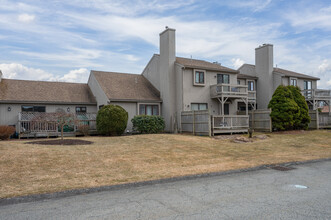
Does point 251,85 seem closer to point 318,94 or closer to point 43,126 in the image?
point 318,94

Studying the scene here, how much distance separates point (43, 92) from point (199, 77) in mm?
14131

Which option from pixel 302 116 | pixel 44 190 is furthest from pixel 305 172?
pixel 302 116

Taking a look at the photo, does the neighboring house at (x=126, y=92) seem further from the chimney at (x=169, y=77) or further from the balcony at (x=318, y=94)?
the balcony at (x=318, y=94)

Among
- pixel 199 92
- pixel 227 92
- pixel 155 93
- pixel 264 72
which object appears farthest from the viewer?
pixel 264 72

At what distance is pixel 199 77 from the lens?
24781 millimetres

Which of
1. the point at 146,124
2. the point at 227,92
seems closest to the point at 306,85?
the point at 227,92

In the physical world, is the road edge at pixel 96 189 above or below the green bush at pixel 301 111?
below

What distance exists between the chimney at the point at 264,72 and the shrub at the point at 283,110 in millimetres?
7465

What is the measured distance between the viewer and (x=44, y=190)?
6676 millimetres

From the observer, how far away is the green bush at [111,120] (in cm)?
2023

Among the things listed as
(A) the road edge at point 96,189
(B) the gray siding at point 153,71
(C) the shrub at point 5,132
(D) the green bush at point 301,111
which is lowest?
(A) the road edge at point 96,189

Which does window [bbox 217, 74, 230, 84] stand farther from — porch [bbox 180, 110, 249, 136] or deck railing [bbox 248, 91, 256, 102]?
porch [bbox 180, 110, 249, 136]

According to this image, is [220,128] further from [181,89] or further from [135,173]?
[135,173]

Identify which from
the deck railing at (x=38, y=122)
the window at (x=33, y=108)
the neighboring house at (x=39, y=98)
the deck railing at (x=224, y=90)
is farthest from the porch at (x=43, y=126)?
the deck railing at (x=224, y=90)
